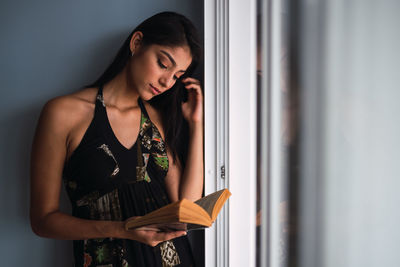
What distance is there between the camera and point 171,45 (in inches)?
41.6

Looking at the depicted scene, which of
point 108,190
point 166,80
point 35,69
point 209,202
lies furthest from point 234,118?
point 35,69

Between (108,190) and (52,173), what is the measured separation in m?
0.18

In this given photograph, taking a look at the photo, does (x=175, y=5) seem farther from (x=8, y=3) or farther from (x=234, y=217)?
(x=234, y=217)

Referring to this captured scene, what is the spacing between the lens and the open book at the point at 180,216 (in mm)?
698

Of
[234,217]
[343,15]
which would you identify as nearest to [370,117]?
[343,15]

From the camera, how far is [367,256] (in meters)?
0.72

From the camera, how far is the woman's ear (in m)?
1.09

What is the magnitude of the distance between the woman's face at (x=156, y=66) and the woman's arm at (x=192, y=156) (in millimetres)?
138

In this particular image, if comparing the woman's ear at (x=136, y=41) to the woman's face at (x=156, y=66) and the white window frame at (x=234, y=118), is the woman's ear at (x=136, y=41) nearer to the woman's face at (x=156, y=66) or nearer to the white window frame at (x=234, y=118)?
the woman's face at (x=156, y=66)

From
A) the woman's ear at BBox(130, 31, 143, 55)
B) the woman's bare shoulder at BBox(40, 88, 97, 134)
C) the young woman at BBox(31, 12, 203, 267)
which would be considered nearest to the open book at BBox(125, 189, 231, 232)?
the young woman at BBox(31, 12, 203, 267)

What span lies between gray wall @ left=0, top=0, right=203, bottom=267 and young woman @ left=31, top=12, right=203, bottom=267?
15cm

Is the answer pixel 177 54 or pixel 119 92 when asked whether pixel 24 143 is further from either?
pixel 177 54

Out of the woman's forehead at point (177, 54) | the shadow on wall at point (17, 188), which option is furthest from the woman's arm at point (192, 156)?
the shadow on wall at point (17, 188)

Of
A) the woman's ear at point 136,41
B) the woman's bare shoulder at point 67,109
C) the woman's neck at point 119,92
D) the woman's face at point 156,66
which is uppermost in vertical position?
the woman's ear at point 136,41
